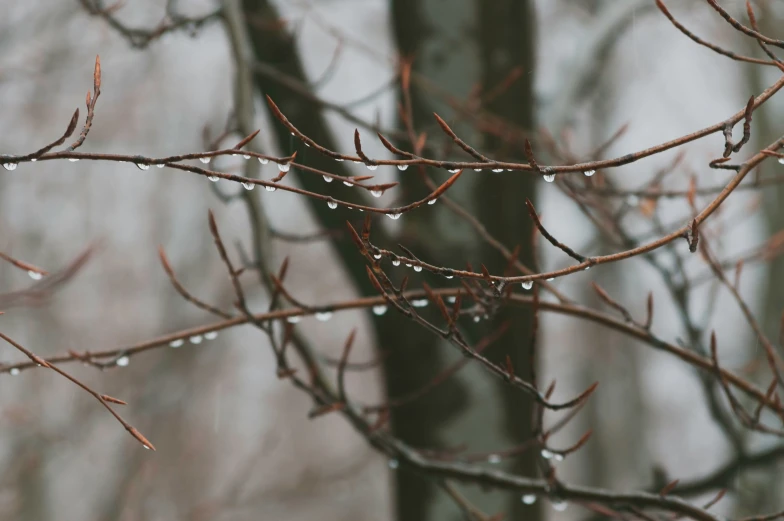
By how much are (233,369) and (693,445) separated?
33.2 feet

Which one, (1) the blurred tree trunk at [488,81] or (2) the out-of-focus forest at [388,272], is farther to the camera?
(1) the blurred tree trunk at [488,81]

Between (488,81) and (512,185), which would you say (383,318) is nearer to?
(512,185)

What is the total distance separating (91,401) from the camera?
595 cm

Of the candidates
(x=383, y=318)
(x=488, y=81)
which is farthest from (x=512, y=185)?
(x=383, y=318)

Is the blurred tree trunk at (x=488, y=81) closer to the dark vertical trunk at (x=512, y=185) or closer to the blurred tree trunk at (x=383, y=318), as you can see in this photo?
the dark vertical trunk at (x=512, y=185)

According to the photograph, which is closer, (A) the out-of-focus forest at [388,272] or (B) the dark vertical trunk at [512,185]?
(A) the out-of-focus forest at [388,272]

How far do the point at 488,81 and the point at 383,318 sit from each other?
37.4 inches

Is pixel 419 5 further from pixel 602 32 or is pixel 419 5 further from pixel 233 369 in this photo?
pixel 233 369

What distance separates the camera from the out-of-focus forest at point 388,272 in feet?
4.77

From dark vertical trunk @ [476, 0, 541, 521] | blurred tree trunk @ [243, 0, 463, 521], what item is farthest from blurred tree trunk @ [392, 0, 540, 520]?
blurred tree trunk @ [243, 0, 463, 521]

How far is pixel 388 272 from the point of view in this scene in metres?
2.69

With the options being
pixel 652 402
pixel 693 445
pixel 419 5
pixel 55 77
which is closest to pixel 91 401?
pixel 55 77

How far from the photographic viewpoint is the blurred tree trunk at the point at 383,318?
8.32ft

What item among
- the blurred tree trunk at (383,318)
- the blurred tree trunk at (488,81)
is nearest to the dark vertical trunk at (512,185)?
the blurred tree trunk at (488,81)
